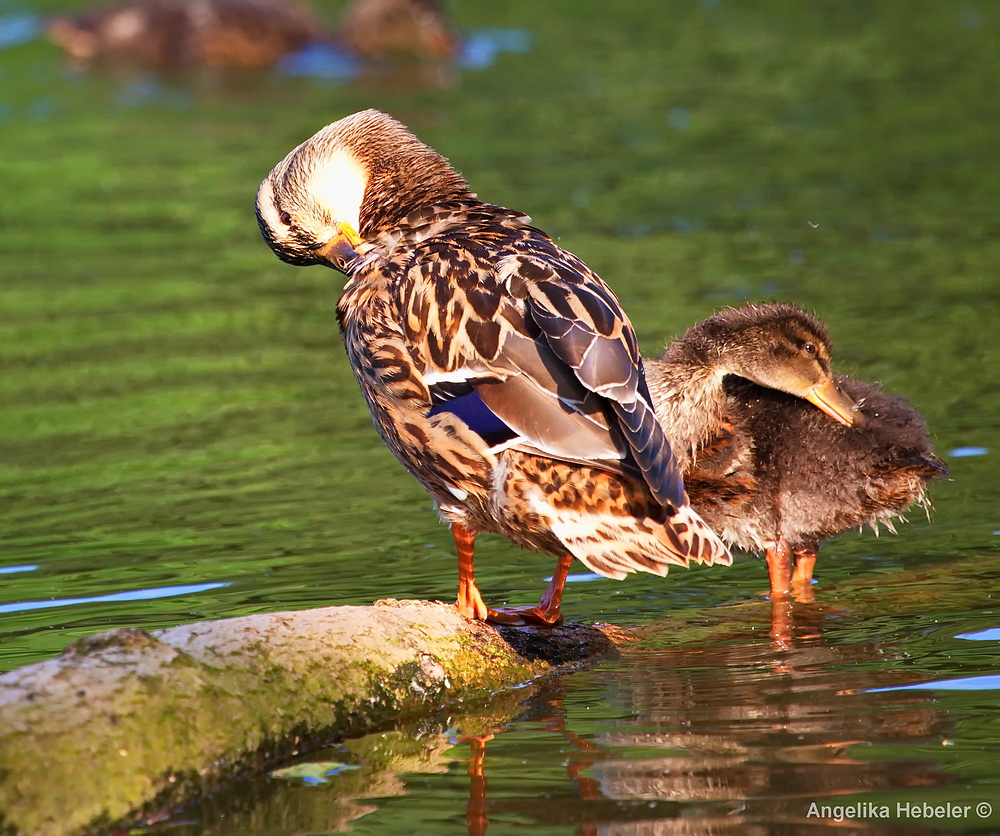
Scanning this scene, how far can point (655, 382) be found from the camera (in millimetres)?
6332

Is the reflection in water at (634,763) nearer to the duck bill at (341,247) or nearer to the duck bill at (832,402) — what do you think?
the duck bill at (832,402)

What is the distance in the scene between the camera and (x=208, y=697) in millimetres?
4121

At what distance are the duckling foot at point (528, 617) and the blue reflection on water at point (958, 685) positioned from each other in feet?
3.63

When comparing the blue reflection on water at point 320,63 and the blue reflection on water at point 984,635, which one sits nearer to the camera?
the blue reflection on water at point 984,635

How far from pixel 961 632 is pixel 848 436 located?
4.07 feet

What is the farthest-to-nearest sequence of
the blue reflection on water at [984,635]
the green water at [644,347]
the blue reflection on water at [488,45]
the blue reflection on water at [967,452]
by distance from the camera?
the blue reflection on water at [488,45] < the blue reflection on water at [967,452] < the blue reflection on water at [984,635] < the green water at [644,347]

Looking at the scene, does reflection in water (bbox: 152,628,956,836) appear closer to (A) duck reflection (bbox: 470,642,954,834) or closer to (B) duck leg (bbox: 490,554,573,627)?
Answer: (A) duck reflection (bbox: 470,642,954,834)

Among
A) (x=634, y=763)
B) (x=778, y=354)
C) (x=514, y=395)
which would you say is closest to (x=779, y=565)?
(x=778, y=354)

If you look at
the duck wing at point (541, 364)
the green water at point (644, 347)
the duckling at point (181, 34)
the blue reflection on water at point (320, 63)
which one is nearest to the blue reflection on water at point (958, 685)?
the green water at point (644, 347)

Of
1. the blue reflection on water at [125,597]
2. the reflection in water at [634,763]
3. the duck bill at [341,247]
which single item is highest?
the duck bill at [341,247]

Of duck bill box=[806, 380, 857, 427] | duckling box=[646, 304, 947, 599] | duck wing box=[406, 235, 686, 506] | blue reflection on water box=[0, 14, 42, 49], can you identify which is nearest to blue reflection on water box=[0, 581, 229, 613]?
duck wing box=[406, 235, 686, 506]

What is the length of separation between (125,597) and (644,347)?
3928 millimetres

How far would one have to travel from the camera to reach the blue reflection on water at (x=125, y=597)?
5.98m

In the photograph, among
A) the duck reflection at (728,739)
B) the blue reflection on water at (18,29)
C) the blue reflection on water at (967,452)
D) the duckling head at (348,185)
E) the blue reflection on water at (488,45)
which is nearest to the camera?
the duck reflection at (728,739)
